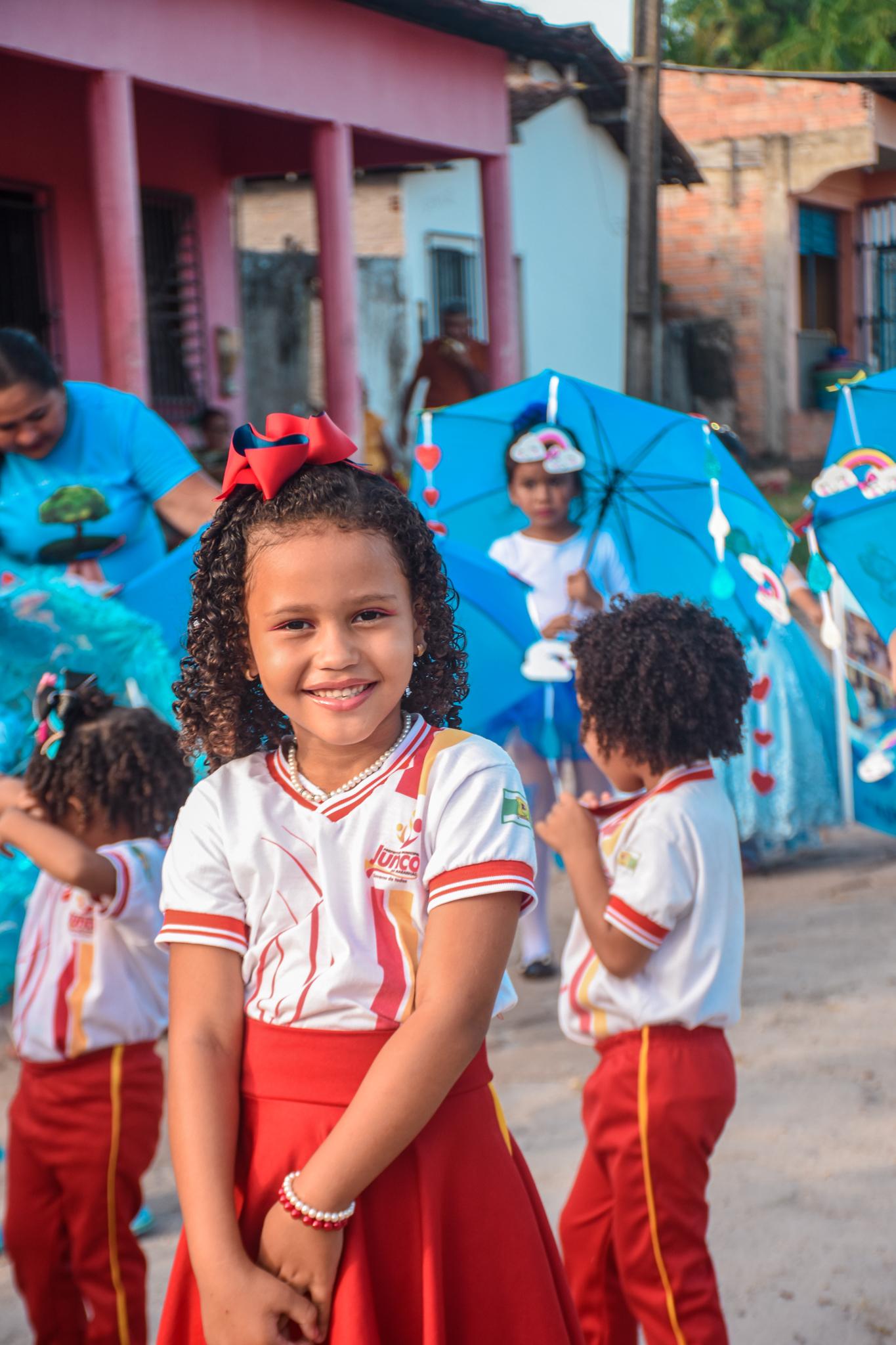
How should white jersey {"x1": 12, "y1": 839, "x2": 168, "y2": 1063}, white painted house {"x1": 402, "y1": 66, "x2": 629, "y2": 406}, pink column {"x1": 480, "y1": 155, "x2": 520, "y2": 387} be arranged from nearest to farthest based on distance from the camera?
1. white jersey {"x1": 12, "y1": 839, "x2": 168, "y2": 1063}
2. pink column {"x1": 480, "y1": 155, "x2": 520, "y2": 387}
3. white painted house {"x1": 402, "y1": 66, "x2": 629, "y2": 406}

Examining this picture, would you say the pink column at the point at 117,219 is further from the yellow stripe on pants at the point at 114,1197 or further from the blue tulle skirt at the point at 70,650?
the yellow stripe on pants at the point at 114,1197

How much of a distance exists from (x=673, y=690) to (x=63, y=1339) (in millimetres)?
1522

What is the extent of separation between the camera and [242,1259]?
1.46 m

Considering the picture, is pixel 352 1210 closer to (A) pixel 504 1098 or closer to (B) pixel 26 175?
(A) pixel 504 1098

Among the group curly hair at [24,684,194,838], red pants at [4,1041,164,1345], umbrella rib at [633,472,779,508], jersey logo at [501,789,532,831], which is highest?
umbrella rib at [633,472,779,508]

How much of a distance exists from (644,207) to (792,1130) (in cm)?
680

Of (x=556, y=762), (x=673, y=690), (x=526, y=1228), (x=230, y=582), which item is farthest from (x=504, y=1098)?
(x=230, y=582)

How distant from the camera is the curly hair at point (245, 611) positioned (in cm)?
159

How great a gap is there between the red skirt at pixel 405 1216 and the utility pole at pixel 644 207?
25.2 feet

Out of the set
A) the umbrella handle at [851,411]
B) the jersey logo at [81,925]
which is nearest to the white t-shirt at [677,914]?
the jersey logo at [81,925]

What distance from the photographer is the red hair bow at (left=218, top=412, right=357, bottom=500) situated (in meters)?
1.58

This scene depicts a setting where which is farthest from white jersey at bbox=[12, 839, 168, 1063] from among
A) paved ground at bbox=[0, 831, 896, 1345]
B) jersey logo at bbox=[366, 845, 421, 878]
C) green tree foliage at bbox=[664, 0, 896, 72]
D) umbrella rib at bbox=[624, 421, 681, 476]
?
green tree foliage at bbox=[664, 0, 896, 72]

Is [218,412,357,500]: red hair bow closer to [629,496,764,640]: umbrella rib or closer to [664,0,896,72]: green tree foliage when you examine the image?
[629,496,764,640]: umbrella rib

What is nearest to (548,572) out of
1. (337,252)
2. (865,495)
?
(865,495)
